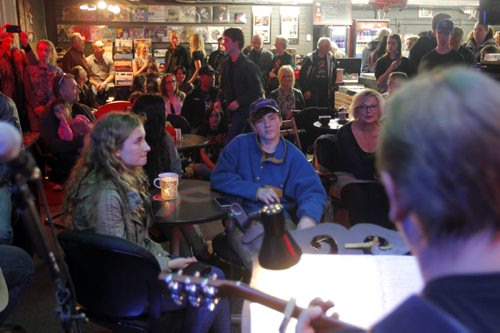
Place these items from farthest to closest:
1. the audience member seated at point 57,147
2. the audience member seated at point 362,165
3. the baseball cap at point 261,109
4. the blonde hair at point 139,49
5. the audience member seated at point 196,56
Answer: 1. the blonde hair at point 139,49
2. the audience member seated at point 196,56
3. the audience member seated at point 57,147
4. the audience member seated at point 362,165
5. the baseball cap at point 261,109

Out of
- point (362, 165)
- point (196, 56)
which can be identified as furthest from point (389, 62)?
point (362, 165)

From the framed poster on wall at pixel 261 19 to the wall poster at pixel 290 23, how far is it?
1.02 feet

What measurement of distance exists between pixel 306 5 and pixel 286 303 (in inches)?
468

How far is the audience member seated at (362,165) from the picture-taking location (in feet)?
11.8

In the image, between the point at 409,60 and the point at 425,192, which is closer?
the point at 425,192

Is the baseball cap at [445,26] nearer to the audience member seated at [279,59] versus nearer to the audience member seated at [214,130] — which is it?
the audience member seated at [214,130]

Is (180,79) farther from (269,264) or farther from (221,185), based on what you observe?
(269,264)

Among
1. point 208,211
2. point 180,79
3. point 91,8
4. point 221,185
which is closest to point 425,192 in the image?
point 208,211

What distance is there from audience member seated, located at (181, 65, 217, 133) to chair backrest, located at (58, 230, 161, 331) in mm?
3906

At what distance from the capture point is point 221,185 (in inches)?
120

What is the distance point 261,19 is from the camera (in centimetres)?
1198

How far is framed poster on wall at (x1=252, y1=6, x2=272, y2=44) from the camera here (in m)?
11.9

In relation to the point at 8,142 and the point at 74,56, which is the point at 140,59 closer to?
the point at 74,56

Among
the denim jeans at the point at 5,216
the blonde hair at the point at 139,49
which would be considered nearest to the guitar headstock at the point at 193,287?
the denim jeans at the point at 5,216
